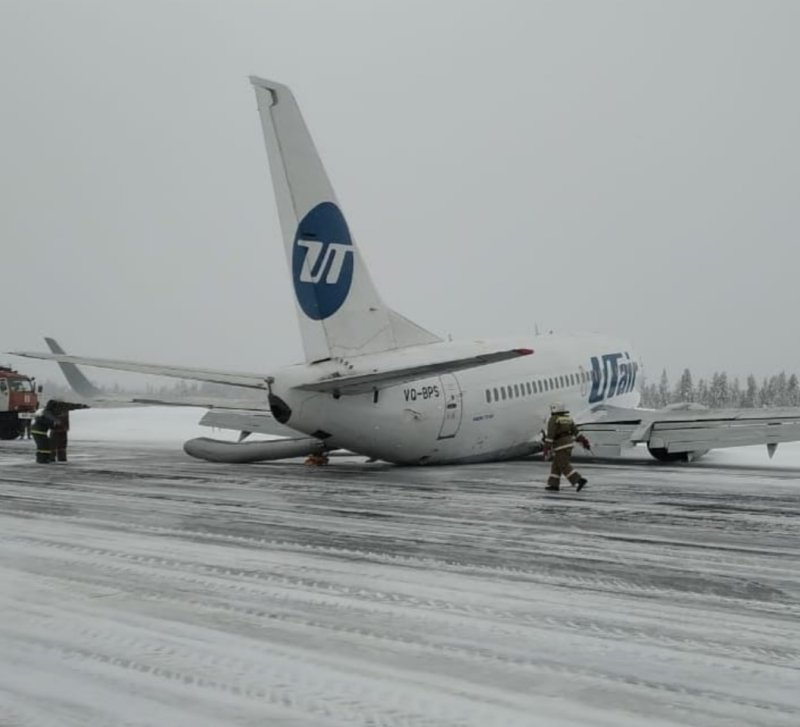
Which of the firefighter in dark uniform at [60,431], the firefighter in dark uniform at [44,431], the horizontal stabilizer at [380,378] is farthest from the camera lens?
the firefighter in dark uniform at [60,431]

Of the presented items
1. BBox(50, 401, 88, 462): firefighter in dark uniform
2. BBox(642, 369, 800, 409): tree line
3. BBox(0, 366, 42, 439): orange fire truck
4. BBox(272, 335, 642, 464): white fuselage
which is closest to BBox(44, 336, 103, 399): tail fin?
BBox(0, 366, 42, 439): orange fire truck

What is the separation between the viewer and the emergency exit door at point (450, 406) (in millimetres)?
18442

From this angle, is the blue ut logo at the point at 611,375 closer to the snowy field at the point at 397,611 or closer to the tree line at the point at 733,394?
the snowy field at the point at 397,611

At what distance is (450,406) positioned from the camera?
60.7 feet

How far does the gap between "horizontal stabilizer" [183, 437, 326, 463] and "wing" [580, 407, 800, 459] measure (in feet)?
20.4

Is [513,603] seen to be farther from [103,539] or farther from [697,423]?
[697,423]

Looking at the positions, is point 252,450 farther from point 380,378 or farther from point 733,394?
point 733,394

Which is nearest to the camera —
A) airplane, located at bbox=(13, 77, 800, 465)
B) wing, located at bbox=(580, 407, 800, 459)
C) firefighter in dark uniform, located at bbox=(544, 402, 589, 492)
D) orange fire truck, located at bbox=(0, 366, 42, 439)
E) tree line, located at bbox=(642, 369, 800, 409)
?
firefighter in dark uniform, located at bbox=(544, 402, 589, 492)

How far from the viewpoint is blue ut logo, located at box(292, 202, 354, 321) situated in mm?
16844

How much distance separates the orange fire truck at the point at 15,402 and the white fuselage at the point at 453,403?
2287 cm

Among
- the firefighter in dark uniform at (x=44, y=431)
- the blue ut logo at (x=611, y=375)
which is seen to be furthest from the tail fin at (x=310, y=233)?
the blue ut logo at (x=611, y=375)

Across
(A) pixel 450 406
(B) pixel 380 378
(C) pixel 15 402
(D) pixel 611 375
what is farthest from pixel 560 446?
(C) pixel 15 402

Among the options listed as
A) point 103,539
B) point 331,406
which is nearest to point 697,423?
point 331,406

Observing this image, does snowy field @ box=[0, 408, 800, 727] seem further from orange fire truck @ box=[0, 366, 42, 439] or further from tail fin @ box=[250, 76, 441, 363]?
orange fire truck @ box=[0, 366, 42, 439]
